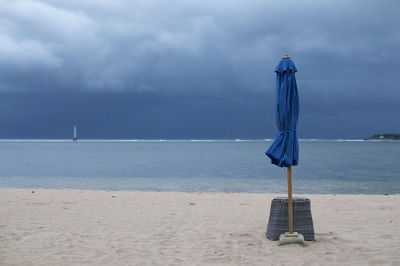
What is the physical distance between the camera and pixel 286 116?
22.3 ft

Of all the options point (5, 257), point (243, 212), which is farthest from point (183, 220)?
point (5, 257)

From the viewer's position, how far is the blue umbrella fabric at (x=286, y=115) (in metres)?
6.77

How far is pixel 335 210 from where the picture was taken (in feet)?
37.4

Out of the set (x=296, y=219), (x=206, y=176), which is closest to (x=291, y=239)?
(x=296, y=219)

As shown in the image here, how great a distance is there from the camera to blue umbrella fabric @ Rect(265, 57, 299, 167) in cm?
677

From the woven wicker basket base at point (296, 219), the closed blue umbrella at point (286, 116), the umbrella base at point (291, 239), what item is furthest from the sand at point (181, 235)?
the closed blue umbrella at point (286, 116)

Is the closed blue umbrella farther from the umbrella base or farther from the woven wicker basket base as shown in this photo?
the umbrella base

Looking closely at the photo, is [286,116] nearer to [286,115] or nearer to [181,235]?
[286,115]

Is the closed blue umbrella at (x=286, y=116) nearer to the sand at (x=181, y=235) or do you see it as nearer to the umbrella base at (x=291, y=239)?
the umbrella base at (x=291, y=239)

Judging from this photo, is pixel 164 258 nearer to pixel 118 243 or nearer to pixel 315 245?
pixel 118 243

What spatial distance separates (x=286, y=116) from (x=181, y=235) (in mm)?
3159

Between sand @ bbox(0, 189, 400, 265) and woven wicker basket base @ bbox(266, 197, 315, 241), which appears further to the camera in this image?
woven wicker basket base @ bbox(266, 197, 315, 241)

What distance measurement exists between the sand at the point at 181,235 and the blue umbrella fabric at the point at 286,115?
5.12 feet

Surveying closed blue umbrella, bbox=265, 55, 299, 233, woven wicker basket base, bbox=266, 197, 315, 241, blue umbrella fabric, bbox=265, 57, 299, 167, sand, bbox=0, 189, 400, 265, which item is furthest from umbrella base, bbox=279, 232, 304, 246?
blue umbrella fabric, bbox=265, 57, 299, 167
